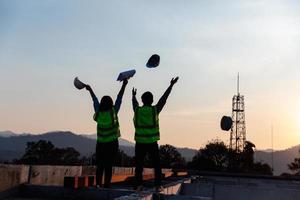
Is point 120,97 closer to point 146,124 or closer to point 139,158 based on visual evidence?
point 146,124

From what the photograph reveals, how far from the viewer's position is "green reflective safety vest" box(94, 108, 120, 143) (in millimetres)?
9531

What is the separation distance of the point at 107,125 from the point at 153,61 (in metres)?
1.87

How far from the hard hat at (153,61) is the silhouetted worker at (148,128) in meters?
1.26

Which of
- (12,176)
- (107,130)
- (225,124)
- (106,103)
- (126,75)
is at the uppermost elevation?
(225,124)

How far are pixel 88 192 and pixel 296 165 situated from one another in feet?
342

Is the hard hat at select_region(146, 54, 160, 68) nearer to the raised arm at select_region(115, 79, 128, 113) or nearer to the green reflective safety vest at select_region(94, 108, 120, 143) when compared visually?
the raised arm at select_region(115, 79, 128, 113)

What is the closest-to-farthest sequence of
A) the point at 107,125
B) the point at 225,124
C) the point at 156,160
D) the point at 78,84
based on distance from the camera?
the point at 156,160 < the point at 107,125 < the point at 78,84 < the point at 225,124

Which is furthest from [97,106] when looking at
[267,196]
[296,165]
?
[296,165]

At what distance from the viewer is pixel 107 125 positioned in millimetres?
9562

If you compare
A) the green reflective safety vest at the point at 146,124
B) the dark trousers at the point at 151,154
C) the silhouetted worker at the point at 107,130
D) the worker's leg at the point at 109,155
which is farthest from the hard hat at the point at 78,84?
the dark trousers at the point at 151,154

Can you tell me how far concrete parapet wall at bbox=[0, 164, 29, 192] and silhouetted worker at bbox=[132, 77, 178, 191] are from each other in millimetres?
2351

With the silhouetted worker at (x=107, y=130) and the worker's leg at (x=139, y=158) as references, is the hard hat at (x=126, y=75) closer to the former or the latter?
the silhouetted worker at (x=107, y=130)

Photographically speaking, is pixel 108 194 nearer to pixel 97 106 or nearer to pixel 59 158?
pixel 97 106

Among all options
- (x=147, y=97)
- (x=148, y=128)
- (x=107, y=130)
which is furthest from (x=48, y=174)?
(x=147, y=97)
